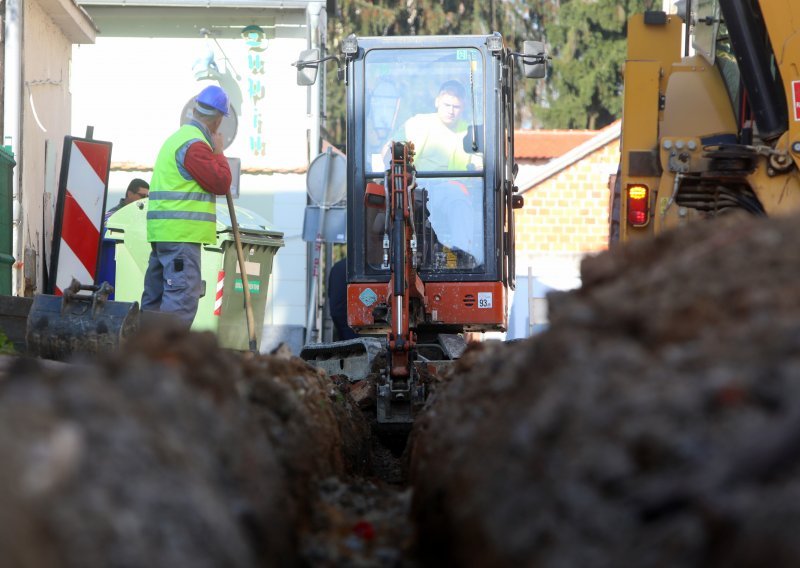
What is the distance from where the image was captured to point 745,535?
2201mm

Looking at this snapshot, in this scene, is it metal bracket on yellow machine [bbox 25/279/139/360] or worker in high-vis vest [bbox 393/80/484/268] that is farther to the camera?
worker in high-vis vest [bbox 393/80/484/268]

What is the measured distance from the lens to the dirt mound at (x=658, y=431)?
229 cm

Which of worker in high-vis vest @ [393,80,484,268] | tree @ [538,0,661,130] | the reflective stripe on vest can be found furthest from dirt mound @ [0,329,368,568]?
tree @ [538,0,661,130]

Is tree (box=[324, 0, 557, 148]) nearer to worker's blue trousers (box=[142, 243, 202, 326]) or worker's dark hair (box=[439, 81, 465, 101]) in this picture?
worker's dark hair (box=[439, 81, 465, 101])

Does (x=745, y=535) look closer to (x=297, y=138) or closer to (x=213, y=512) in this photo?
(x=213, y=512)

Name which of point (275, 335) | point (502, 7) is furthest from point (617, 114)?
point (275, 335)

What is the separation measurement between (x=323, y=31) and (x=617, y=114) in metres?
19.8

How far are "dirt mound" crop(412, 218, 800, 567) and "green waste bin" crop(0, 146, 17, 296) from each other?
23.9ft

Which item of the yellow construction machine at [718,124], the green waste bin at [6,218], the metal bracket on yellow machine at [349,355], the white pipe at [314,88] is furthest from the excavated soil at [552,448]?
the white pipe at [314,88]

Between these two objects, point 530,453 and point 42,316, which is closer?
point 530,453

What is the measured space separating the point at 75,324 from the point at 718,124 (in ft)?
13.2

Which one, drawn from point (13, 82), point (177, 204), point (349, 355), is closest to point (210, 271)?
point (13, 82)

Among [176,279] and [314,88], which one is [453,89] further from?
[314,88]

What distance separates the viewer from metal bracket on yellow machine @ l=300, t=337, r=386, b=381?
28.1 ft
